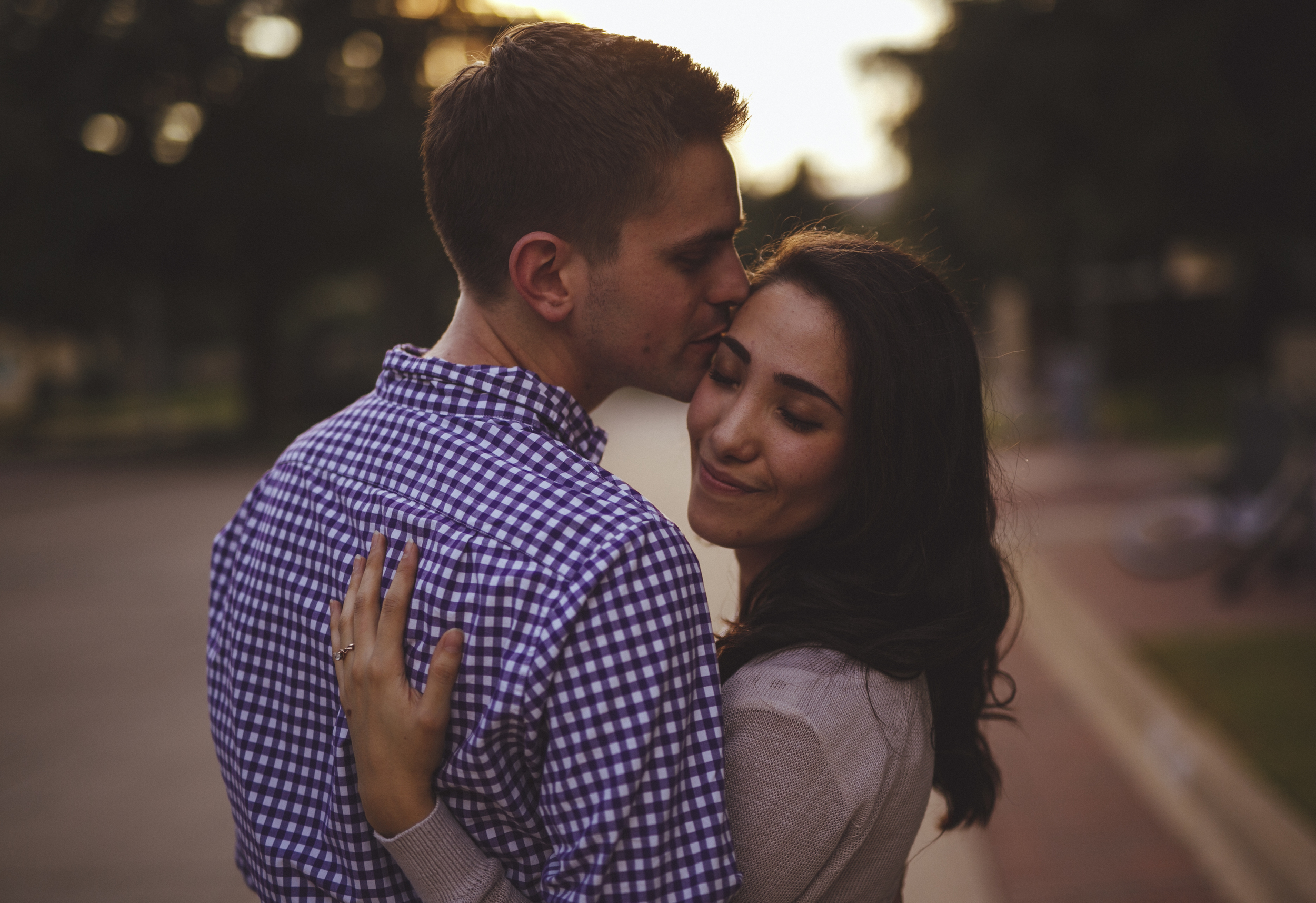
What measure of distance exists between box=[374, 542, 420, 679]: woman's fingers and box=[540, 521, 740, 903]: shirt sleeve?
256mm

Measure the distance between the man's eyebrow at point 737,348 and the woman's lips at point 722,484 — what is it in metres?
0.22

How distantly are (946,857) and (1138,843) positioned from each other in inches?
30.8

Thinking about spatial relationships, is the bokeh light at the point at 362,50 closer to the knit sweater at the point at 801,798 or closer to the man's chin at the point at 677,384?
the man's chin at the point at 677,384

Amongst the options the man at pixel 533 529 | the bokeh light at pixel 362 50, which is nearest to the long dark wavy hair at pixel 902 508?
the man at pixel 533 529

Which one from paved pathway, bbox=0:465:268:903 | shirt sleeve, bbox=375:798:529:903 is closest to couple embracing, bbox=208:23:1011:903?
shirt sleeve, bbox=375:798:529:903

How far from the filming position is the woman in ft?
5.21

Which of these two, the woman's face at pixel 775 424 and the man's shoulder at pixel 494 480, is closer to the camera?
the man's shoulder at pixel 494 480

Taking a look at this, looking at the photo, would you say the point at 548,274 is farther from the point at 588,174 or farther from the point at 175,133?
the point at 175,133

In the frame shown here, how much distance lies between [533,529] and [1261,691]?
5910 millimetres

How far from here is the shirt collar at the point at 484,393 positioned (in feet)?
5.43

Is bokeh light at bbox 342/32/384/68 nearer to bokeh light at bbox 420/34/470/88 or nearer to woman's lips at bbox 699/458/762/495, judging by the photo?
bokeh light at bbox 420/34/470/88

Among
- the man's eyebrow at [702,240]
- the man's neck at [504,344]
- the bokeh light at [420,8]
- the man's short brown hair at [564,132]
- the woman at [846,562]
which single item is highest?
the bokeh light at [420,8]

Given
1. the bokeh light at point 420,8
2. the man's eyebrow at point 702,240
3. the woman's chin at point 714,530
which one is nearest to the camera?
the man's eyebrow at point 702,240

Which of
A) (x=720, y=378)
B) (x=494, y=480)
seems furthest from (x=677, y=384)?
(x=494, y=480)
